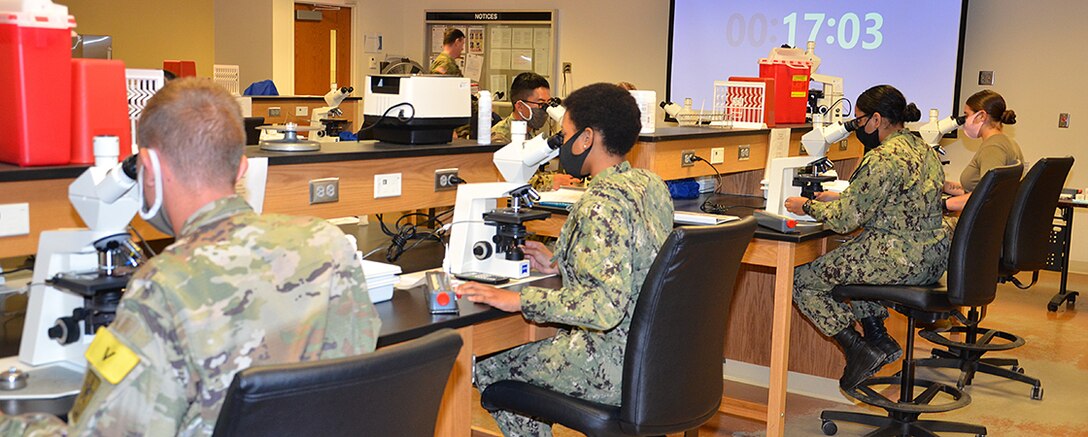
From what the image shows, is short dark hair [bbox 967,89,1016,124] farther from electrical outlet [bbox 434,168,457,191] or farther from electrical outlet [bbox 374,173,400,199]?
electrical outlet [bbox 374,173,400,199]

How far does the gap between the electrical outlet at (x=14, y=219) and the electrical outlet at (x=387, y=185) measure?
0.98 metres

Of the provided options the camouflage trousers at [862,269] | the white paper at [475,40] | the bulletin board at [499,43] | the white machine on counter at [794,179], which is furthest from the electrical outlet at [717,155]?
the white paper at [475,40]

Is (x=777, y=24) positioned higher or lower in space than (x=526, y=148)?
higher

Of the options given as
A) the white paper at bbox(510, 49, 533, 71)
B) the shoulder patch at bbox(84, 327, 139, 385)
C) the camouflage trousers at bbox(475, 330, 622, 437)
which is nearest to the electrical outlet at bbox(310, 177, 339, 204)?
the camouflage trousers at bbox(475, 330, 622, 437)

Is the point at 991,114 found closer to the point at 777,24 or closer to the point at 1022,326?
the point at 1022,326

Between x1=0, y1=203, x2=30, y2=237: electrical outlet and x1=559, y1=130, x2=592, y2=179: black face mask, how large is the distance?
1.21 metres

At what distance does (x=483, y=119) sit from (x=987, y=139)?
3578 mm

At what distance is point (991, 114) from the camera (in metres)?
5.75

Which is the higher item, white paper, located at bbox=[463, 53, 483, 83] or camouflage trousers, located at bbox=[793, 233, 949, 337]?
white paper, located at bbox=[463, 53, 483, 83]

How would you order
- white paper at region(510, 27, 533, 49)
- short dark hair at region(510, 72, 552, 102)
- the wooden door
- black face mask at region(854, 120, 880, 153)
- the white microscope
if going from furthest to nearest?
the wooden door, white paper at region(510, 27, 533, 49), short dark hair at region(510, 72, 552, 102), black face mask at region(854, 120, 880, 153), the white microscope

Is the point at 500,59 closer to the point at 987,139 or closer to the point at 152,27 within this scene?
the point at 152,27

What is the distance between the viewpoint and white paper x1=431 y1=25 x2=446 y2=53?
10.1m

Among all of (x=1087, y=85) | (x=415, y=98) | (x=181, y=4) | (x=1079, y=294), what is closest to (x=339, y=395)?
(x=415, y=98)

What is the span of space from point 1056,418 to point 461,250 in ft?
9.07
